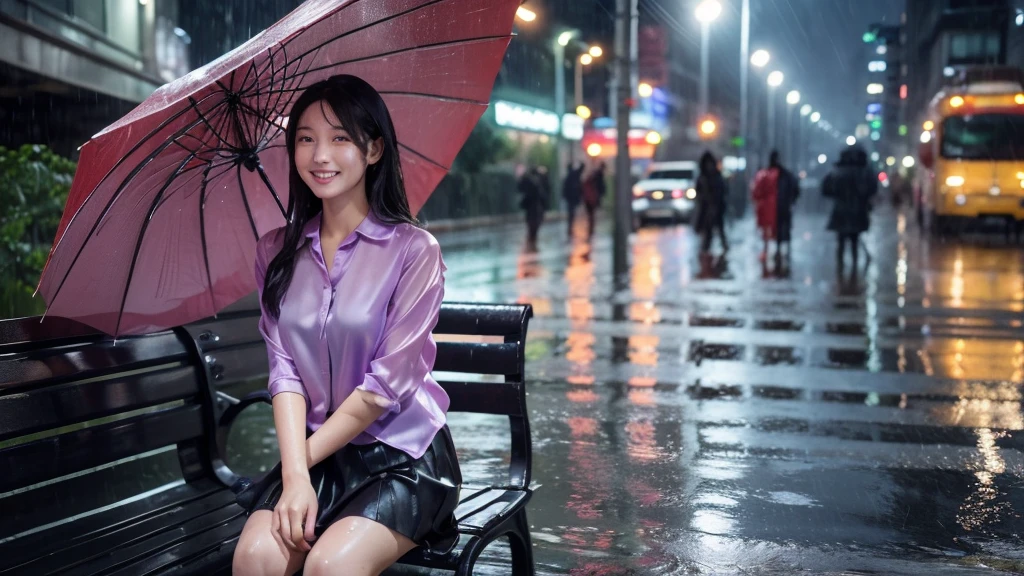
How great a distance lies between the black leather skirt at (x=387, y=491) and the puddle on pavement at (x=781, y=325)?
8598mm

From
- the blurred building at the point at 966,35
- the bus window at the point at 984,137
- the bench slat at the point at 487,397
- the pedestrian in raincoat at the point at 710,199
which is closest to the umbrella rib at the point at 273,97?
the bench slat at the point at 487,397

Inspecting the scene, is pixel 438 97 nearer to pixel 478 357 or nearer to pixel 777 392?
pixel 478 357

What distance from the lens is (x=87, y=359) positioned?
3.63 meters

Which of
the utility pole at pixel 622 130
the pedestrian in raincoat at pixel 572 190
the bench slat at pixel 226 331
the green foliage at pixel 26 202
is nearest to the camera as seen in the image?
the bench slat at pixel 226 331

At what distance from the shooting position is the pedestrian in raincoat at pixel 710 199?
23359 mm

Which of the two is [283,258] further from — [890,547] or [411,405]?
[890,547]

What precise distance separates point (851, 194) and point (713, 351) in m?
10.1

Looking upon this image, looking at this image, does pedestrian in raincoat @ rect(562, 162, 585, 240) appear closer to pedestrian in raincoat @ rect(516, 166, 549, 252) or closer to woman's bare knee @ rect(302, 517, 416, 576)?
pedestrian in raincoat @ rect(516, 166, 549, 252)

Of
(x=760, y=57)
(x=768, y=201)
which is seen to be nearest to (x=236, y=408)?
(x=768, y=201)

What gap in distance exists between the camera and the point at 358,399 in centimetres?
294

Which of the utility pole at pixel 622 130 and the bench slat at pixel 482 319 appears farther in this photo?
the utility pole at pixel 622 130

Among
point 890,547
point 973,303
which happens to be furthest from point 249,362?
point 973,303

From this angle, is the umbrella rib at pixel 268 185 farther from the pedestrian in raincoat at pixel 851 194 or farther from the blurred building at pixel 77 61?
the pedestrian in raincoat at pixel 851 194

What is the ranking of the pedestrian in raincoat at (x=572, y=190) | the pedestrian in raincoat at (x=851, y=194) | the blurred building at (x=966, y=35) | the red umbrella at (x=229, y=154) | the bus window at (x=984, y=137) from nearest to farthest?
the red umbrella at (x=229, y=154)
the pedestrian in raincoat at (x=851, y=194)
the bus window at (x=984, y=137)
the pedestrian in raincoat at (x=572, y=190)
the blurred building at (x=966, y=35)
